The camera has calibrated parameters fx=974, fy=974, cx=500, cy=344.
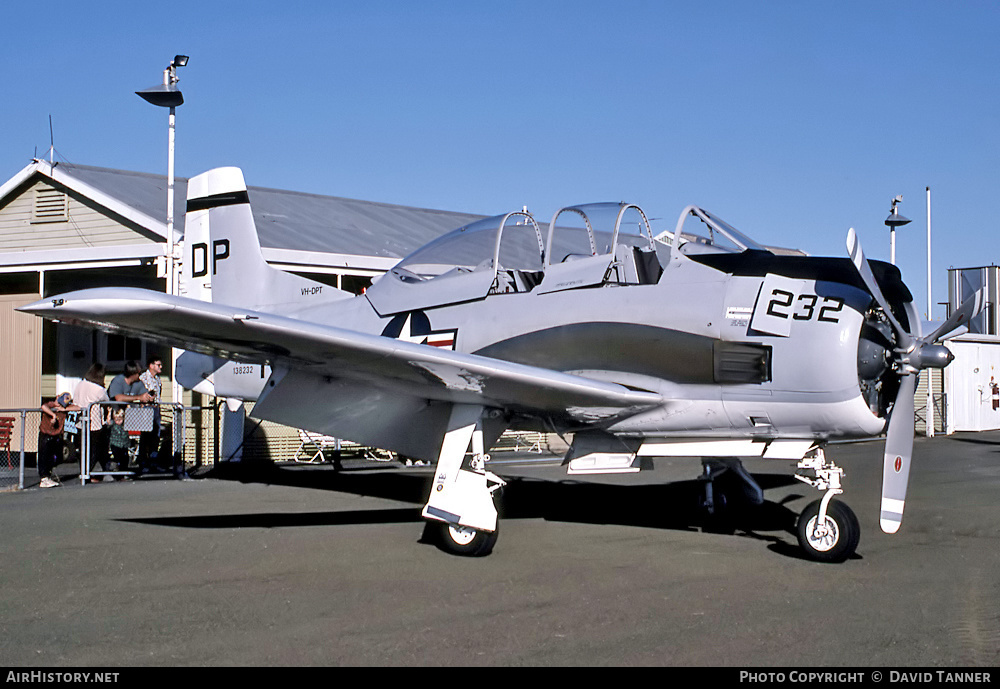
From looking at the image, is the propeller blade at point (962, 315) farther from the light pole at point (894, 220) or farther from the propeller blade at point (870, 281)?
the light pole at point (894, 220)

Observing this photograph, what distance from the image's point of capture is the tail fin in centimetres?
1106

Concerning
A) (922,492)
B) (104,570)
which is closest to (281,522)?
(104,570)

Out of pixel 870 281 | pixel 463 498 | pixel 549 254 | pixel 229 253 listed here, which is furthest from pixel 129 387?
pixel 870 281

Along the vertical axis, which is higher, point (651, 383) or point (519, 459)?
point (651, 383)

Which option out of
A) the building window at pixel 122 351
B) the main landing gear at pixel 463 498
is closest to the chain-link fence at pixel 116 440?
the building window at pixel 122 351

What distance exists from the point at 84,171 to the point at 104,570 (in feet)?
40.7

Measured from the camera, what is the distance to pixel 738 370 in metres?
7.09

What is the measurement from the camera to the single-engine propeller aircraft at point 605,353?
676cm

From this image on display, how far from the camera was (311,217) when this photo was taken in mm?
18531

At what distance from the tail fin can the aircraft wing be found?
3.24 m

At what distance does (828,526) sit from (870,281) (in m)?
1.75

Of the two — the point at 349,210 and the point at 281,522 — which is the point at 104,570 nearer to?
the point at 281,522

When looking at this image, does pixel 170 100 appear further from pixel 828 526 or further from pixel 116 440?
pixel 828 526

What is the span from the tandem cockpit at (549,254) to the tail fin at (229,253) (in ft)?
6.31
